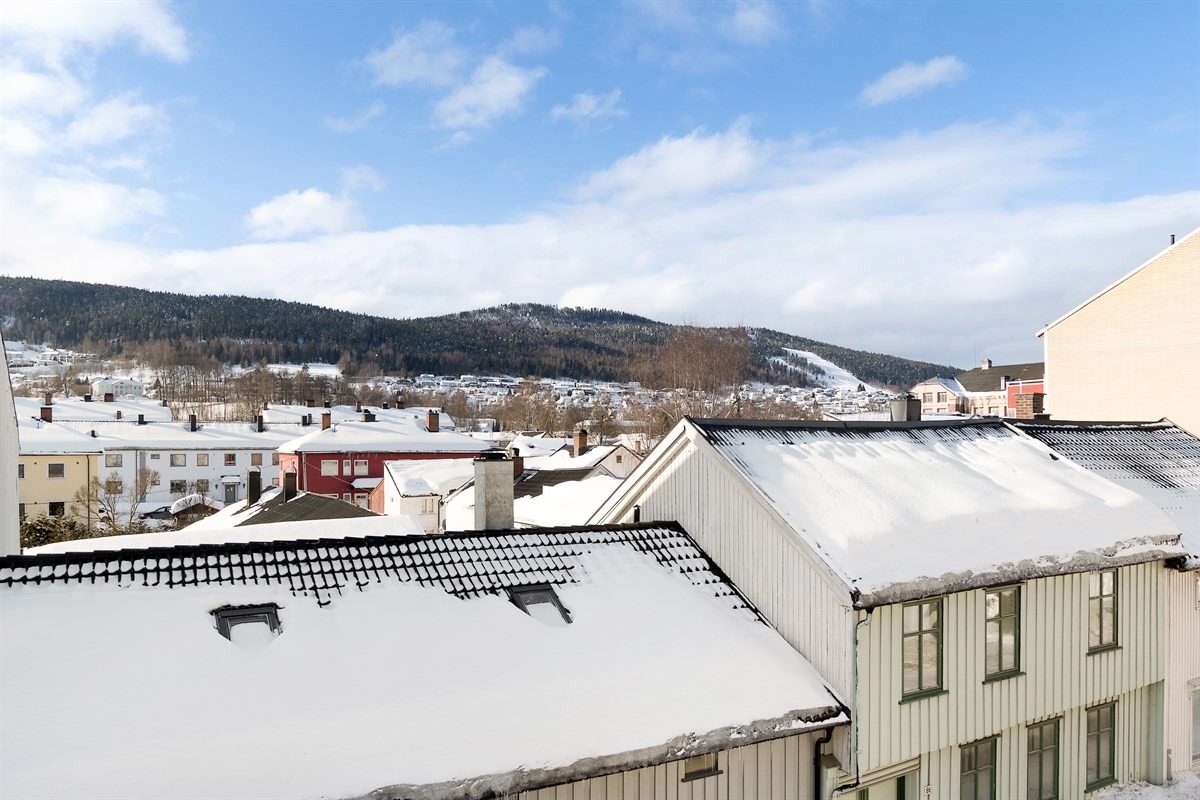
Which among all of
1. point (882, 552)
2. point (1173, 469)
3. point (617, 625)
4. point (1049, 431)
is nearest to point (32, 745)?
point (617, 625)

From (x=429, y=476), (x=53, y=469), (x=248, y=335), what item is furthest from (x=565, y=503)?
(x=248, y=335)

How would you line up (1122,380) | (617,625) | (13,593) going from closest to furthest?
(13,593), (617,625), (1122,380)

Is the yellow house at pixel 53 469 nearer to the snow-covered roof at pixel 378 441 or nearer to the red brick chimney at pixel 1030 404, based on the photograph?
the snow-covered roof at pixel 378 441

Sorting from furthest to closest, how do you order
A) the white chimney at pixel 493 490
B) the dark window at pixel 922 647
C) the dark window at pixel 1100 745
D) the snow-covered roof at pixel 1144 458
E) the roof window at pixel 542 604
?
the snow-covered roof at pixel 1144 458
the white chimney at pixel 493 490
the dark window at pixel 1100 745
the dark window at pixel 922 647
the roof window at pixel 542 604

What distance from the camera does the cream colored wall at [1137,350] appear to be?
20609 mm

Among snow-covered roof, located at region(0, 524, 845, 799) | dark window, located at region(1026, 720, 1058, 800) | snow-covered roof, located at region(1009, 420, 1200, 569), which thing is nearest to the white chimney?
snow-covered roof, located at region(0, 524, 845, 799)

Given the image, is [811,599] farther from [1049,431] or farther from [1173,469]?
[1173,469]

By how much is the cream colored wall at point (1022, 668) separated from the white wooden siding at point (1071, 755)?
164 mm

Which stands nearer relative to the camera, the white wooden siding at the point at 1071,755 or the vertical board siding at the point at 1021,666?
the vertical board siding at the point at 1021,666

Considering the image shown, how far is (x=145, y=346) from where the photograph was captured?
15388cm

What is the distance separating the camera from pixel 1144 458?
14.6m

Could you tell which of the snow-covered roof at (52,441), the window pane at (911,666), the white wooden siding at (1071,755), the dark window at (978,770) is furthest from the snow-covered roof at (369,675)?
the snow-covered roof at (52,441)

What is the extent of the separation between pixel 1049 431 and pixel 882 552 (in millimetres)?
7669

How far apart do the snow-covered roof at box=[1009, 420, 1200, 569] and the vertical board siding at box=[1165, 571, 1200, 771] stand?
801 mm
